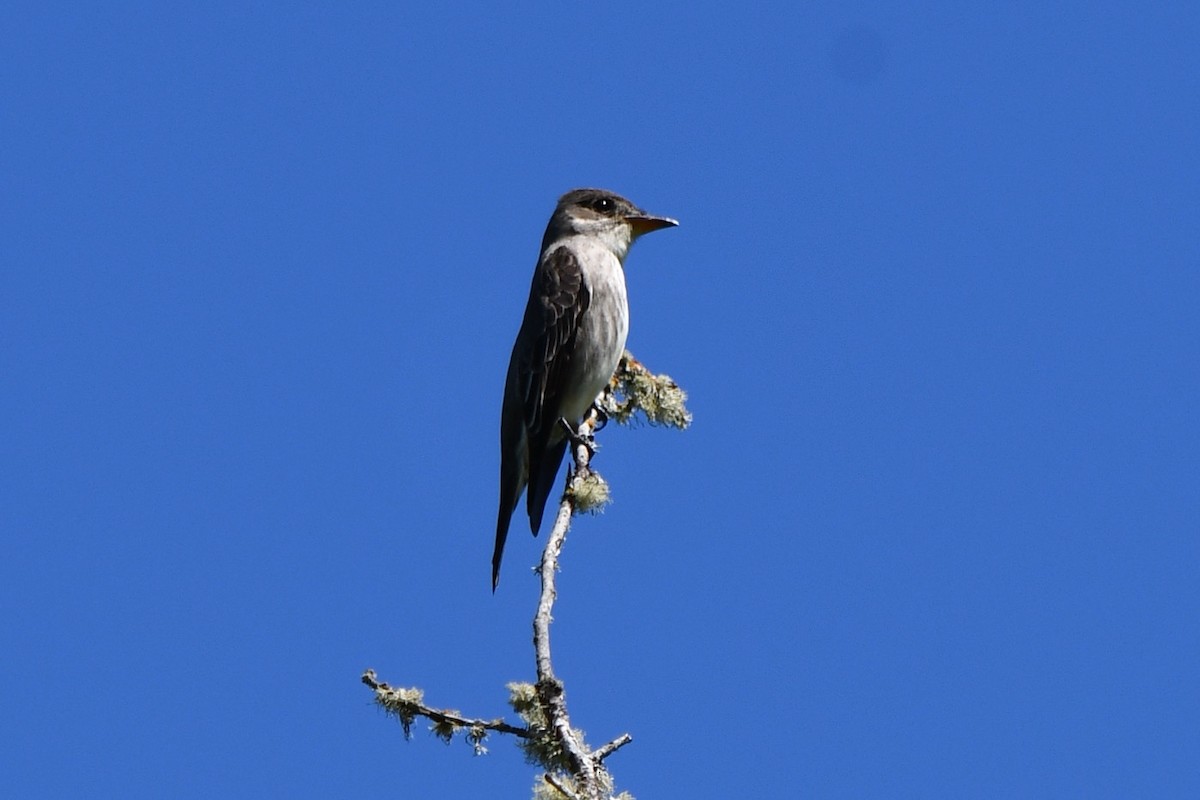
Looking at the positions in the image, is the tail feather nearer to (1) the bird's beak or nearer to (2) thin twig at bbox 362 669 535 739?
(1) the bird's beak

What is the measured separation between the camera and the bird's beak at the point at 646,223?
30.2 feet

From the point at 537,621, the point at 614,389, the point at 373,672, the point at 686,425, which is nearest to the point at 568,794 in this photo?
the point at 537,621

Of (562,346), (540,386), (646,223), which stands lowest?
(540,386)

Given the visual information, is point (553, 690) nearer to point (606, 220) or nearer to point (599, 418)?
point (599, 418)

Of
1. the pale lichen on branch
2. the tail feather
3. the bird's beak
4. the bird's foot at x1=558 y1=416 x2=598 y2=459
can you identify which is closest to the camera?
the pale lichen on branch

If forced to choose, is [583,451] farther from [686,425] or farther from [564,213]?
[564,213]

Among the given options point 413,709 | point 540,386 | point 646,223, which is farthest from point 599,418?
point 413,709

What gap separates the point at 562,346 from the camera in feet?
28.3

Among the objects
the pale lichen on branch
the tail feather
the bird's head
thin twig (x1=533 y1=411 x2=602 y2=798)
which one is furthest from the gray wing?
thin twig (x1=533 y1=411 x2=602 y2=798)

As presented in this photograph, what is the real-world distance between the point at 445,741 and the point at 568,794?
85 centimetres

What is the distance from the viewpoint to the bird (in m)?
8.42

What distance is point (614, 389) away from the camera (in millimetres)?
8359

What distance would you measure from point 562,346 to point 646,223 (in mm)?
1130

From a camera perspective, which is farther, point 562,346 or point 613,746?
point 562,346
